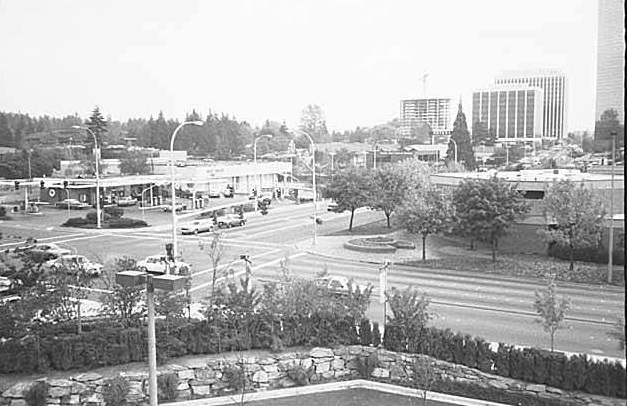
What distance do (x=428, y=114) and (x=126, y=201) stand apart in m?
15.2

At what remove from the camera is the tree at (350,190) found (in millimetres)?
11609

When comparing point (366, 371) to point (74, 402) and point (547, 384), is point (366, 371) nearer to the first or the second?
point (547, 384)

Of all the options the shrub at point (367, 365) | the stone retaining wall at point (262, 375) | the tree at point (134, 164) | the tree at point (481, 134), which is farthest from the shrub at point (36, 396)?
the tree at point (481, 134)

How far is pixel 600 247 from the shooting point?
26.8 feet

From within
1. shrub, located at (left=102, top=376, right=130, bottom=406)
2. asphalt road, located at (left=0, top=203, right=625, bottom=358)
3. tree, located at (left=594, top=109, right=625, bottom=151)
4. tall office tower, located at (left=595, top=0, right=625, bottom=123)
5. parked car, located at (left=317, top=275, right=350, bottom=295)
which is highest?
tall office tower, located at (left=595, top=0, right=625, bottom=123)

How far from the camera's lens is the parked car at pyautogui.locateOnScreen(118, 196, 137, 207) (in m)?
11.0

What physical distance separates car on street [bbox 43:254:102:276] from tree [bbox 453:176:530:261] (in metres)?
4.73

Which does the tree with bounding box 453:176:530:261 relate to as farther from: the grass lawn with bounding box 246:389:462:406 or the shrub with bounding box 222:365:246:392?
the shrub with bounding box 222:365:246:392

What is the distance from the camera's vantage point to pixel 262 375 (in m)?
4.85

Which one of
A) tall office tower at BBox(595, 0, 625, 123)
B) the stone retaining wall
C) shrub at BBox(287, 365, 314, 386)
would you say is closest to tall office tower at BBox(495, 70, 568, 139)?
the stone retaining wall

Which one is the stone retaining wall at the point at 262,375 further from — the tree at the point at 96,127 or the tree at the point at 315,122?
the tree at the point at 315,122

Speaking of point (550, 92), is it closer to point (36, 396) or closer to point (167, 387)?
point (167, 387)

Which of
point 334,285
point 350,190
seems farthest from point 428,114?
point 334,285

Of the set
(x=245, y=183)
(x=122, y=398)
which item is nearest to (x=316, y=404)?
(x=122, y=398)
